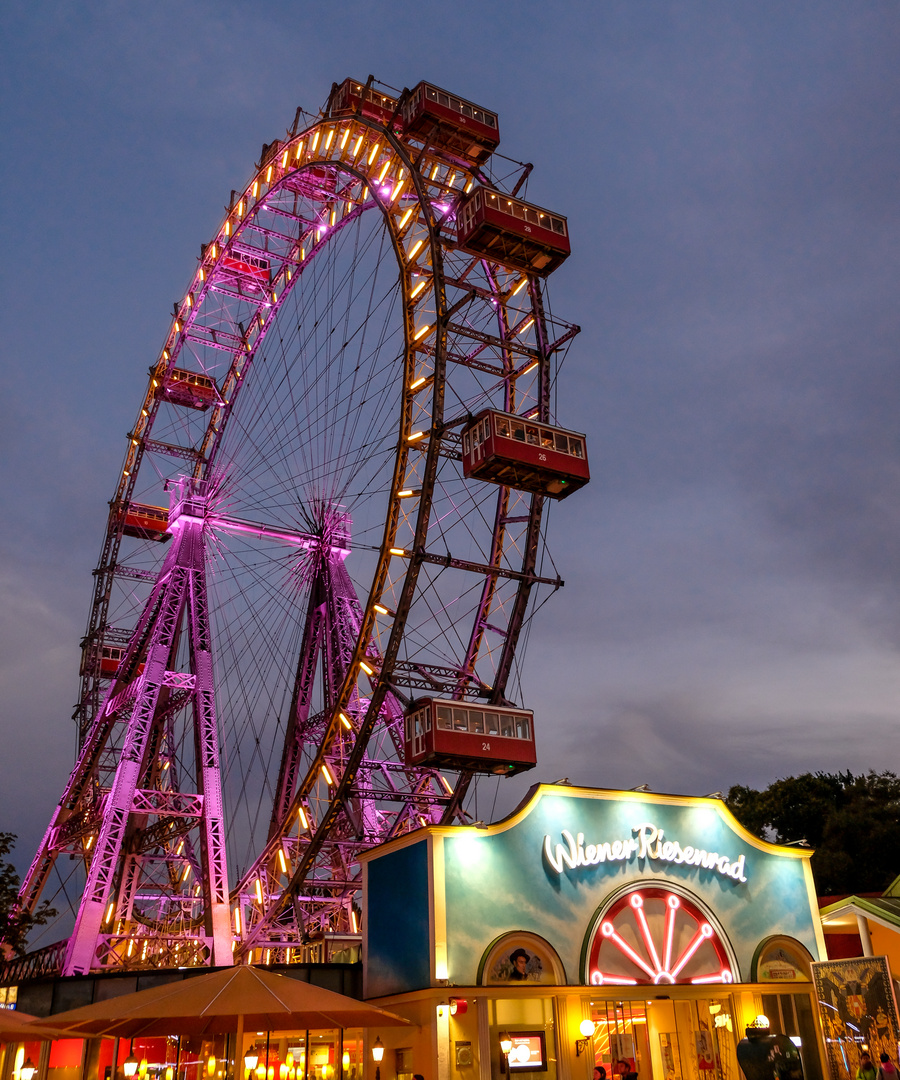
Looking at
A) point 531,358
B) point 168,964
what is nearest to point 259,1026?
point 168,964

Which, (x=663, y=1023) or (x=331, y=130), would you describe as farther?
(x=331, y=130)

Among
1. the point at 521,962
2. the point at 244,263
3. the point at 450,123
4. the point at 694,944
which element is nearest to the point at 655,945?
the point at 694,944

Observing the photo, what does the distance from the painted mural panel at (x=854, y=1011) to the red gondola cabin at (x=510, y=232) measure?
62.6ft

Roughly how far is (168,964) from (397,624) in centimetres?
1518

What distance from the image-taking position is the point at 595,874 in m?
19.9

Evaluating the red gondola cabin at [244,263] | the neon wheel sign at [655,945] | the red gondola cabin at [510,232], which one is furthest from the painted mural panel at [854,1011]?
the red gondola cabin at [244,263]

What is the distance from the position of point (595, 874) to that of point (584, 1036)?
2924mm

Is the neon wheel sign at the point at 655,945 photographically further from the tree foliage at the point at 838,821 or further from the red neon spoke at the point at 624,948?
the tree foliage at the point at 838,821

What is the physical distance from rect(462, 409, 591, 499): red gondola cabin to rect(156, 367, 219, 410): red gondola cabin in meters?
19.5

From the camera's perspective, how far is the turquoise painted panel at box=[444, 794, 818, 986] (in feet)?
61.0

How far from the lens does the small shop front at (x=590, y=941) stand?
1798 cm

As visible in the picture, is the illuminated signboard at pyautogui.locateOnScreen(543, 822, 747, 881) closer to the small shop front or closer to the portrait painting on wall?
the small shop front

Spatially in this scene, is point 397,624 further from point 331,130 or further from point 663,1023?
point 331,130

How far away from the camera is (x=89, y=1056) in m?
20.6
